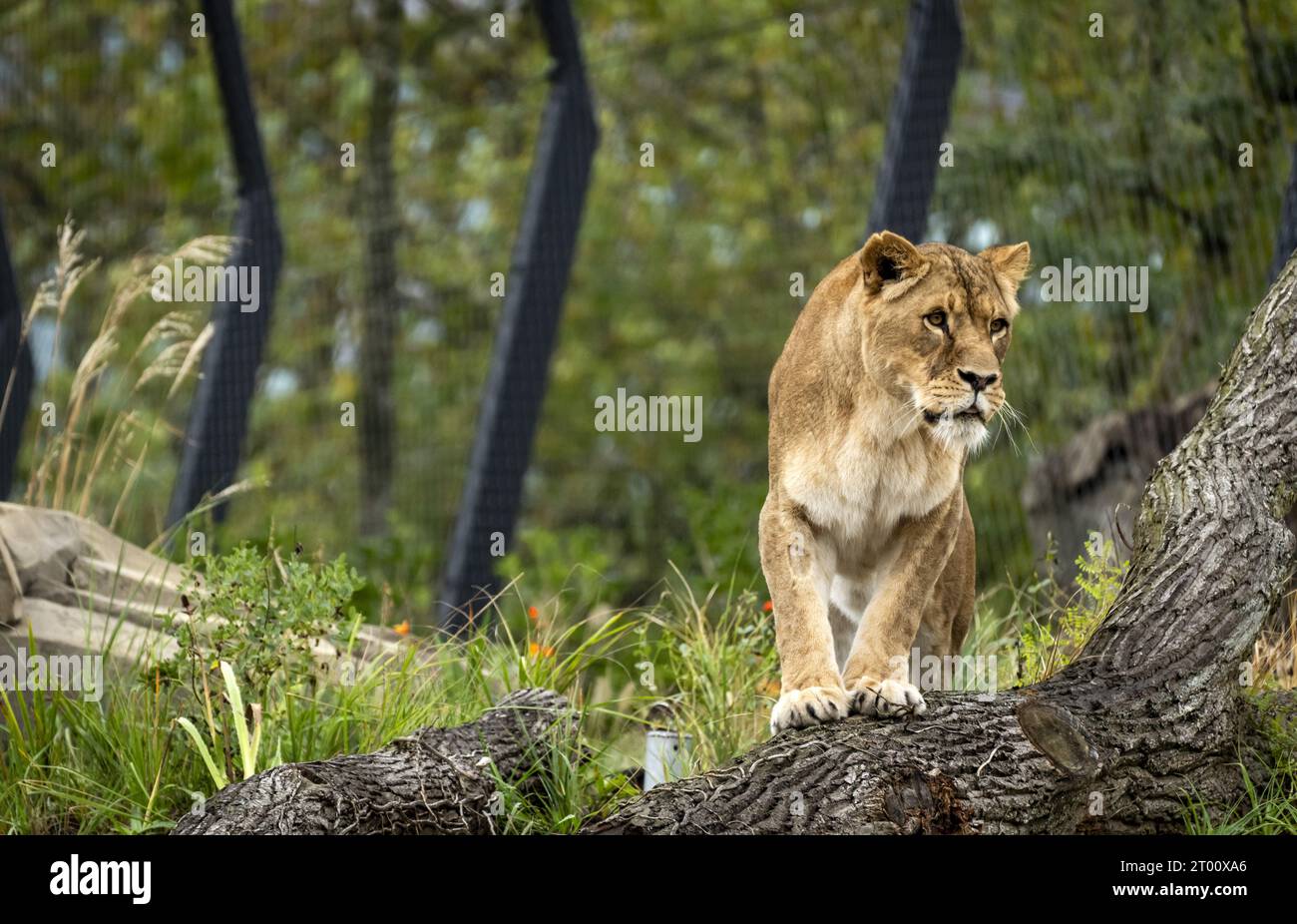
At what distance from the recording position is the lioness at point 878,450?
4336mm

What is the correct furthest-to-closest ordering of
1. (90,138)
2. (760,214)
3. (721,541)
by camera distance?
(760,214) < (90,138) < (721,541)

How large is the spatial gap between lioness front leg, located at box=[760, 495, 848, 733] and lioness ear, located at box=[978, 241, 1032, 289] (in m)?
0.91

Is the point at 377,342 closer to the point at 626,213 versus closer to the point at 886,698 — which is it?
the point at 626,213

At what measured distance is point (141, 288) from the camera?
628 cm

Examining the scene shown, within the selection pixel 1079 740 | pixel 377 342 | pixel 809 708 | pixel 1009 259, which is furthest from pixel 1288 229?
pixel 377 342

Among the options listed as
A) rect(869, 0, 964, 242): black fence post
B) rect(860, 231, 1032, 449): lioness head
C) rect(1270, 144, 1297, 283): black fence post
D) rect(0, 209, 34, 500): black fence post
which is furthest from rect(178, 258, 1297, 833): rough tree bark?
rect(0, 209, 34, 500): black fence post

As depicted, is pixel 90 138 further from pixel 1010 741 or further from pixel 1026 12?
pixel 1010 741

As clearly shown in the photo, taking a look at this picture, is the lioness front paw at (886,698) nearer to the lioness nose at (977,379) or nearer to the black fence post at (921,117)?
the lioness nose at (977,379)

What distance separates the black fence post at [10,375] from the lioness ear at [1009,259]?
5.47 meters

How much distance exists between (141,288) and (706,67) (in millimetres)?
7551

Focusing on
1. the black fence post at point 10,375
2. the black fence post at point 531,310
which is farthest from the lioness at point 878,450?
the black fence post at point 10,375

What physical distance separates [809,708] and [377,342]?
6.16 metres

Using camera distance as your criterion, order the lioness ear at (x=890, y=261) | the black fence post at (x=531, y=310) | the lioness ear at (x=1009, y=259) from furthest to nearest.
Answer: the black fence post at (x=531, y=310)
the lioness ear at (x=1009, y=259)
the lioness ear at (x=890, y=261)
